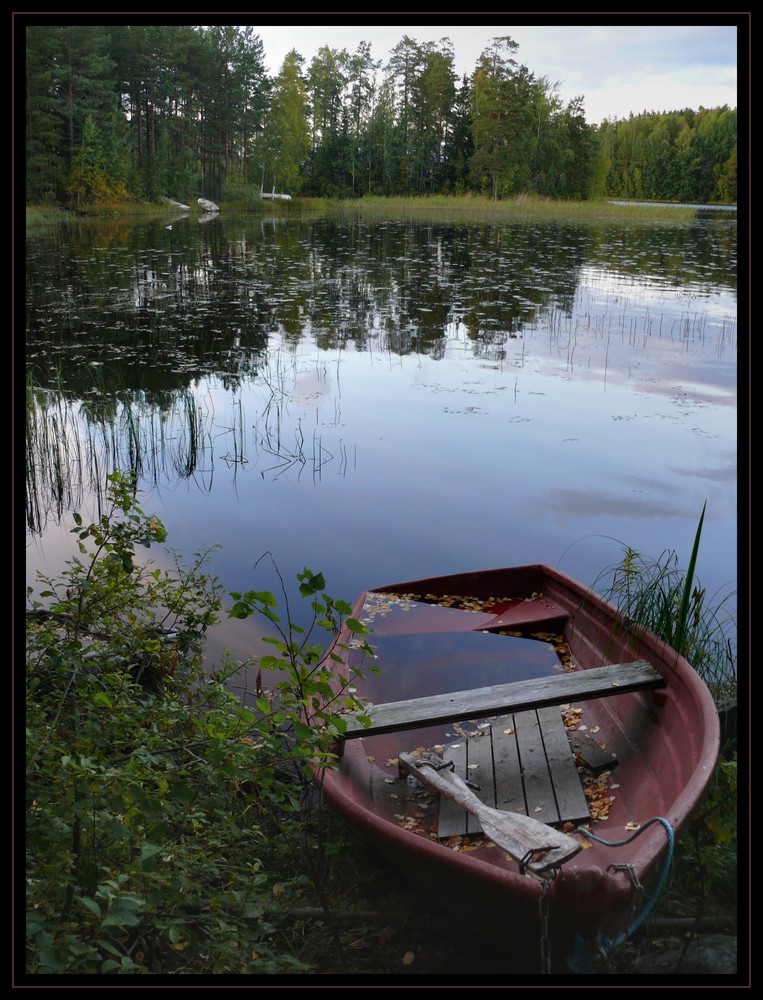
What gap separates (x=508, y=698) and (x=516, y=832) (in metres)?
0.80

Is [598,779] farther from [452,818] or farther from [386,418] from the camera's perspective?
[386,418]

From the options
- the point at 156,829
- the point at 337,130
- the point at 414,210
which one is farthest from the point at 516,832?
the point at 337,130

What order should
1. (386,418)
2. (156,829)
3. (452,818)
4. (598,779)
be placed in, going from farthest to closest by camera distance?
1. (386,418)
2. (598,779)
3. (452,818)
4. (156,829)

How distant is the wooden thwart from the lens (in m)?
2.93

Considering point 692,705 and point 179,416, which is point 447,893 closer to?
point 692,705

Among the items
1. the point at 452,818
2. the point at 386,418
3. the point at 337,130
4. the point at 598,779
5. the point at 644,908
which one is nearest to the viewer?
the point at 644,908

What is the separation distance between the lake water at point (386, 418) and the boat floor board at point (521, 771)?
4.83 ft

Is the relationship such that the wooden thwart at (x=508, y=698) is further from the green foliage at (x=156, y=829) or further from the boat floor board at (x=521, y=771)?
the green foliage at (x=156, y=829)

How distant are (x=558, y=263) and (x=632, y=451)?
11.7m

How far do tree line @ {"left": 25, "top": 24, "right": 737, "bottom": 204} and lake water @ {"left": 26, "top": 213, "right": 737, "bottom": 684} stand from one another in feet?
74.4

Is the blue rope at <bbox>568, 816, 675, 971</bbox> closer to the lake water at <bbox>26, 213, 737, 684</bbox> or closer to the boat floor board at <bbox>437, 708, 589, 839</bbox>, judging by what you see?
the boat floor board at <bbox>437, 708, 589, 839</bbox>

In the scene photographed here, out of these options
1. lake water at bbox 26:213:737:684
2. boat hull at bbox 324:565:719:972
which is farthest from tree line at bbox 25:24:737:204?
boat hull at bbox 324:565:719:972

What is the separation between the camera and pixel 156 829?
1861 mm
